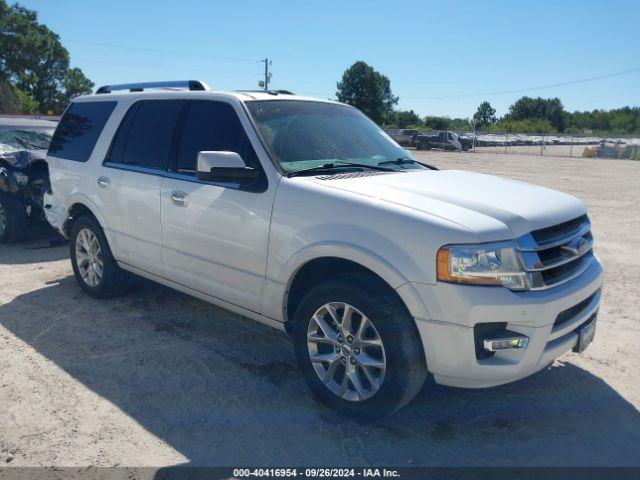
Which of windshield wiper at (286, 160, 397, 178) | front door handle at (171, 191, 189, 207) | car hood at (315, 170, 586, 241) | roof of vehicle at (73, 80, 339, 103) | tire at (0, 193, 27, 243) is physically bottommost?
tire at (0, 193, 27, 243)

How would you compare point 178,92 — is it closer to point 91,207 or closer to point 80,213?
point 91,207

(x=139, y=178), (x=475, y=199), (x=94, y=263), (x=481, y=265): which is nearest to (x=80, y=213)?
(x=94, y=263)

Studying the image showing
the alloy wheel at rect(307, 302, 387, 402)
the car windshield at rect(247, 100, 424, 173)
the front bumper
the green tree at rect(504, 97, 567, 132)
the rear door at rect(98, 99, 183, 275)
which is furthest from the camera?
the green tree at rect(504, 97, 567, 132)

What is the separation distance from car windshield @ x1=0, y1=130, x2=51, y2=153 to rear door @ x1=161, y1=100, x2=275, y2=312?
4882mm

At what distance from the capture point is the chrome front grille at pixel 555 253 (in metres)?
2.94

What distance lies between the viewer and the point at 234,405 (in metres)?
3.53

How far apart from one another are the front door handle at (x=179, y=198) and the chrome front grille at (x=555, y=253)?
239cm

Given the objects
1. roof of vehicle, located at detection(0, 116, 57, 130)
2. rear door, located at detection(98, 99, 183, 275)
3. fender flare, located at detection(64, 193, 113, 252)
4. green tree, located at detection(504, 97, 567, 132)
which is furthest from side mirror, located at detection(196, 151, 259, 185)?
green tree, located at detection(504, 97, 567, 132)

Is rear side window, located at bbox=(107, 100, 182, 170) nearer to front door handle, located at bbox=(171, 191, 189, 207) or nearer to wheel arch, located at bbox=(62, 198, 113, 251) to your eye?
front door handle, located at bbox=(171, 191, 189, 207)

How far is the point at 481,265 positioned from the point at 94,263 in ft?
12.8

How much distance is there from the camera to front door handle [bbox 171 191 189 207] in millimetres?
4148

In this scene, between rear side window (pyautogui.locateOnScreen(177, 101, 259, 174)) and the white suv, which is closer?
the white suv

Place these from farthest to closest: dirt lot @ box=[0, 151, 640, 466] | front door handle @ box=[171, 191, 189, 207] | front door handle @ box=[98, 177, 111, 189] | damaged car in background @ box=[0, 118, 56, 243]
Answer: damaged car in background @ box=[0, 118, 56, 243], front door handle @ box=[98, 177, 111, 189], front door handle @ box=[171, 191, 189, 207], dirt lot @ box=[0, 151, 640, 466]

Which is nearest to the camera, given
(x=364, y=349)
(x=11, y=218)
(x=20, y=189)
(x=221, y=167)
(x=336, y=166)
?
(x=364, y=349)
